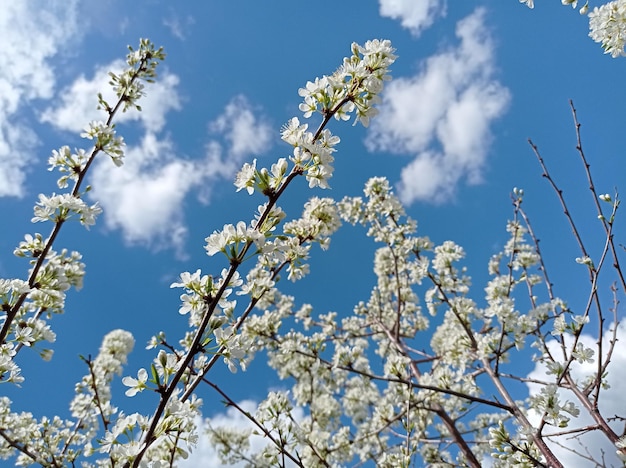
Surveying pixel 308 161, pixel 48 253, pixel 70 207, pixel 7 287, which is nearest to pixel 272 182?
pixel 308 161

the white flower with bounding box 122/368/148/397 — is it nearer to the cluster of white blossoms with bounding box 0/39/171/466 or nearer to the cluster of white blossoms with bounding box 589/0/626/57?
the cluster of white blossoms with bounding box 0/39/171/466

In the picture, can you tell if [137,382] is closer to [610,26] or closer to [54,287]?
[54,287]

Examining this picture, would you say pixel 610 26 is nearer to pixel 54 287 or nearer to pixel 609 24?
pixel 609 24

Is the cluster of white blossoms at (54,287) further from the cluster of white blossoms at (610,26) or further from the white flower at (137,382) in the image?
the cluster of white blossoms at (610,26)

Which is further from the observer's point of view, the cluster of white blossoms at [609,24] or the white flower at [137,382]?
the cluster of white blossoms at [609,24]

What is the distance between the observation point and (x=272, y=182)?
221 centimetres

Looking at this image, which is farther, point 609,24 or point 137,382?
point 609,24

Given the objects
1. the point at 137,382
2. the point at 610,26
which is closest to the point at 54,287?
the point at 137,382

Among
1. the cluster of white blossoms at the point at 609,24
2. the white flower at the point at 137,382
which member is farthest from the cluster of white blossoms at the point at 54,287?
the cluster of white blossoms at the point at 609,24

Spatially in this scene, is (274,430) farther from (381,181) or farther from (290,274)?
(381,181)

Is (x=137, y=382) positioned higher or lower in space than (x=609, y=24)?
lower

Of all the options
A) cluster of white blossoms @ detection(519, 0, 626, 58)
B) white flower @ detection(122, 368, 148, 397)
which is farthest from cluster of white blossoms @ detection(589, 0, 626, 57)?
white flower @ detection(122, 368, 148, 397)

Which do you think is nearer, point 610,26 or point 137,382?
point 137,382

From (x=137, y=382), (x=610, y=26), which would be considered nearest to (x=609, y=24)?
(x=610, y=26)
